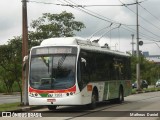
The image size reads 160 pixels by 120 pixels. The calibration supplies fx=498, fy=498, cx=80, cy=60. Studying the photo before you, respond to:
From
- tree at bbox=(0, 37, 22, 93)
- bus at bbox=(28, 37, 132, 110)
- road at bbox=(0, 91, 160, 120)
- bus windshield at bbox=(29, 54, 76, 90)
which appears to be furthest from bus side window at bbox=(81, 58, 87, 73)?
tree at bbox=(0, 37, 22, 93)

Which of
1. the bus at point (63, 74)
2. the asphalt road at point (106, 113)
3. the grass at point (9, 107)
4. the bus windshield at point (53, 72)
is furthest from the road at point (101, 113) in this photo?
the bus windshield at point (53, 72)

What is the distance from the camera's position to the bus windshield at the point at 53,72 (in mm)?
21391

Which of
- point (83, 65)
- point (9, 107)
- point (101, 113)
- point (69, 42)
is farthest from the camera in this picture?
point (9, 107)

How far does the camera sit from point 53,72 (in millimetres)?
21469

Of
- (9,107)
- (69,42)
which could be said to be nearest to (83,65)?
(69,42)

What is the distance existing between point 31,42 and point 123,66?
6.20 meters

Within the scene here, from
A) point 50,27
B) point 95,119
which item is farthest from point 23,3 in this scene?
point 95,119

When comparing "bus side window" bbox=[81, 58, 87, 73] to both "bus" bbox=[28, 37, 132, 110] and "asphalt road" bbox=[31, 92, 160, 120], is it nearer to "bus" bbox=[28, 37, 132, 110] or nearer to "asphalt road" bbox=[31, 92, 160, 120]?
"bus" bbox=[28, 37, 132, 110]

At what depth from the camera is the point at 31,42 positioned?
104 ft

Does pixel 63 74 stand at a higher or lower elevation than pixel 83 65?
lower

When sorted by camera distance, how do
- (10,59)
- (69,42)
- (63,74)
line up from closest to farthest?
1. (63,74)
2. (69,42)
3. (10,59)

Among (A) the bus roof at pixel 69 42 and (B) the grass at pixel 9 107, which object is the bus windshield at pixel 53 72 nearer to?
(A) the bus roof at pixel 69 42

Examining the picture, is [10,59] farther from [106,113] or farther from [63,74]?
[106,113]

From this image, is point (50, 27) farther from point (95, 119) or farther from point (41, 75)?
point (95, 119)
